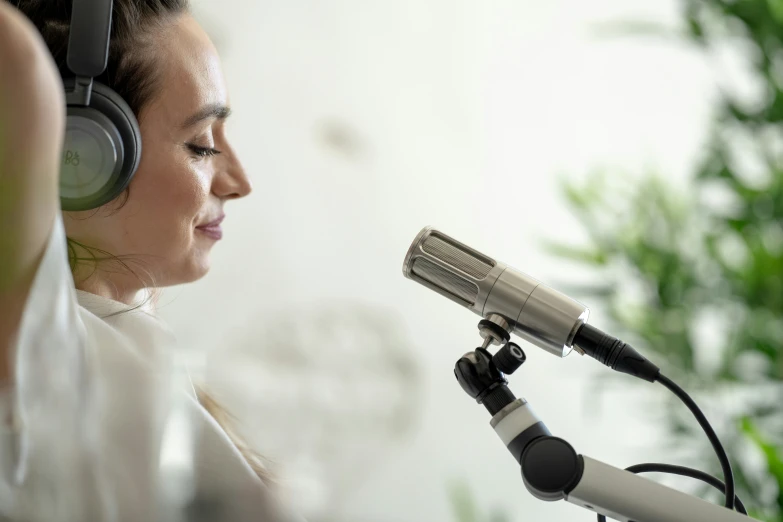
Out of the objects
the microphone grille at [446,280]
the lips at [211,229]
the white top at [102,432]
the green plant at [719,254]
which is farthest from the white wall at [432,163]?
the microphone grille at [446,280]

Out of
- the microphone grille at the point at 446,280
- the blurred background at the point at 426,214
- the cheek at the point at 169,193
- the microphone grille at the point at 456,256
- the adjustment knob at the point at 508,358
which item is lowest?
the cheek at the point at 169,193

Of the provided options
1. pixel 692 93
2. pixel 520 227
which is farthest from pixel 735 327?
pixel 692 93

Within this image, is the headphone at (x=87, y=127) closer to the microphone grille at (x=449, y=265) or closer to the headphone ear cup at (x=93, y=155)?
the headphone ear cup at (x=93, y=155)

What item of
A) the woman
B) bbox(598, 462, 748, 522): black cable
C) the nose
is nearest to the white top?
the woman

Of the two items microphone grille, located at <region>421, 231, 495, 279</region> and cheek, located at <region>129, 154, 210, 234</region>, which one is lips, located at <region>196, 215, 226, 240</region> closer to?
cheek, located at <region>129, 154, 210, 234</region>

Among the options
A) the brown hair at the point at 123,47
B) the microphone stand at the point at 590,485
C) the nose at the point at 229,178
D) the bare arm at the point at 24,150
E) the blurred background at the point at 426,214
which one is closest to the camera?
the bare arm at the point at 24,150

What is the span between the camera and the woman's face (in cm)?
72

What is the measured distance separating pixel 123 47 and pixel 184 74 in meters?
0.06

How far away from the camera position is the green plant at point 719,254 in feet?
4.69

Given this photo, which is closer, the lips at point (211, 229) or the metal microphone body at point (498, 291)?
the metal microphone body at point (498, 291)

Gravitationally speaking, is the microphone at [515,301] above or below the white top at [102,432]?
above

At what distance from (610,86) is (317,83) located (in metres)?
0.86

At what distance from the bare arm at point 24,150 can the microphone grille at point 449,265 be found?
0.85 feet

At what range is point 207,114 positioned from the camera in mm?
762
